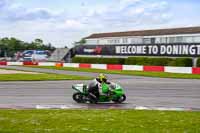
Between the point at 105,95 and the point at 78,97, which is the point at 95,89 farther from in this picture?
the point at 78,97

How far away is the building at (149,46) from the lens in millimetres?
49438

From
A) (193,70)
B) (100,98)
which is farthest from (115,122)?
(193,70)

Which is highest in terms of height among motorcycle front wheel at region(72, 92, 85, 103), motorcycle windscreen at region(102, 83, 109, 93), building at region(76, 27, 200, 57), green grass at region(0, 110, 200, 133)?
building at region(76, 27, 200, 57)

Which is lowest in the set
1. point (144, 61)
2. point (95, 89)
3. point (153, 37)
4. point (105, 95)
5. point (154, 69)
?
point (154, 69)

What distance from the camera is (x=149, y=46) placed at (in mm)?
53562

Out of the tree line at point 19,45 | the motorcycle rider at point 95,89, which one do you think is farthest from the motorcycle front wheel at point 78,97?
the tree line at point 19,45

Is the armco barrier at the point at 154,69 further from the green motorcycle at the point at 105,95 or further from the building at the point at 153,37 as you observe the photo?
the green motorcycle at the point at 105,95

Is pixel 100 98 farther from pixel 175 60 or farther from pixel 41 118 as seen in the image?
pixel 175 60

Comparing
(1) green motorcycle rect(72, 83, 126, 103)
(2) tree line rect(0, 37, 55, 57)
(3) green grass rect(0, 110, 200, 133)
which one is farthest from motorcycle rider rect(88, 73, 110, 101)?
(2) tree line rect(0, 37, 55, 57)

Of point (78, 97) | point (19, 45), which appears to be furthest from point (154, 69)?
point (19, 45)

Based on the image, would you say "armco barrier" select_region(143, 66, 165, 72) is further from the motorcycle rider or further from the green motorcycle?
the motorcycle rider

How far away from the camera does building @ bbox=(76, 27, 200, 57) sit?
162 ft

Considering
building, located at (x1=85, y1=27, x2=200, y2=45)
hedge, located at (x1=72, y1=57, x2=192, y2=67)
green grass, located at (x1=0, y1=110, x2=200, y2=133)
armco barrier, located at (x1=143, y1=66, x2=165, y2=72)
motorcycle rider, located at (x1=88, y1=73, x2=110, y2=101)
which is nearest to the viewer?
green grass, located at (x1=0, y1=110, x2=200, y2=133)

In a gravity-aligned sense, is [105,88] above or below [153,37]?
below
